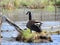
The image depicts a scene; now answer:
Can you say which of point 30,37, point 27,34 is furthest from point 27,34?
point 30,37

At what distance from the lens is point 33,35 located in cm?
1838

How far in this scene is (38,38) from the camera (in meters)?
18.5

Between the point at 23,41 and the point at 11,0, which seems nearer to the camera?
the point at 23,41

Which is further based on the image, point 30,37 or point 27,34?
point 30,37

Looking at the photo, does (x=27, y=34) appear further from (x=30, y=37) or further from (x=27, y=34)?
(x=30, y=37)

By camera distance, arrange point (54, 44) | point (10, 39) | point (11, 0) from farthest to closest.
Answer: point (11, 0)
point (10, 39)
point (54, 44)

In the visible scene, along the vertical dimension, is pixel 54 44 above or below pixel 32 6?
above

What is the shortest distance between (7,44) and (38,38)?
1.70 meters

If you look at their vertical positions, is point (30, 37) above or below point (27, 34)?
below

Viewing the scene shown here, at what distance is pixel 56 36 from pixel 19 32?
276 centimetres

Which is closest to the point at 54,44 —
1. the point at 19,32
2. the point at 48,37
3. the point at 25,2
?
the point at 48,37

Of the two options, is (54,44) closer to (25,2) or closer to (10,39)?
(10,39)

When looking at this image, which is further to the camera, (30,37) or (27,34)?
(30,37)

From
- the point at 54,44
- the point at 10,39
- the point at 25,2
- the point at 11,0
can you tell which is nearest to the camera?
the point at 54,44
